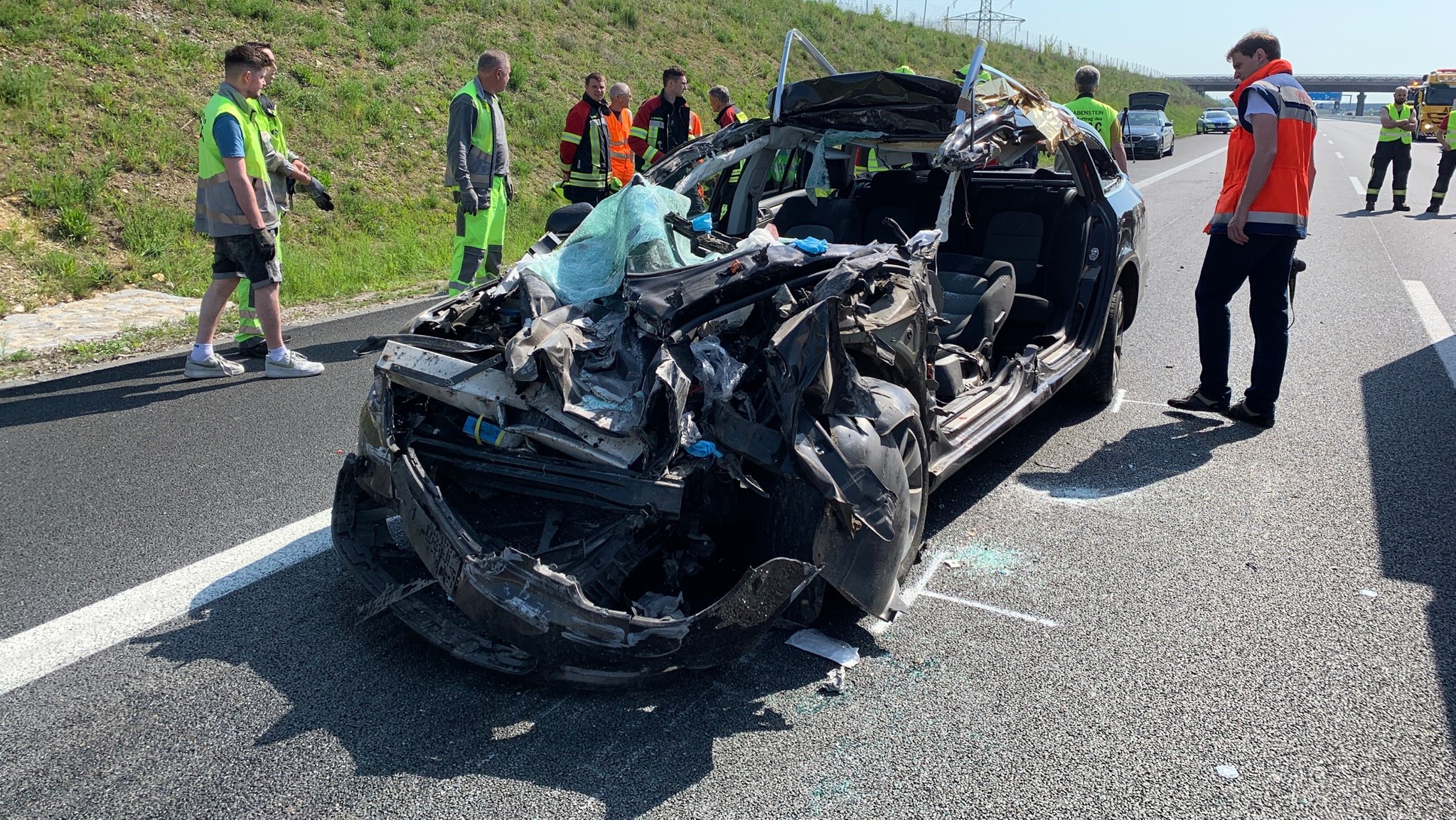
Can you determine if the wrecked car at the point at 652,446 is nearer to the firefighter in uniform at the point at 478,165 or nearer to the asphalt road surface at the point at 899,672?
the asphalt road surface at the point at 899,672

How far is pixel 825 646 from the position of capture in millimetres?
3135

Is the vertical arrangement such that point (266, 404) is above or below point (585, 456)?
below

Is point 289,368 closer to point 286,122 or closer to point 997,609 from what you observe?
point 997,609

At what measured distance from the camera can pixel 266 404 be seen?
5.68m

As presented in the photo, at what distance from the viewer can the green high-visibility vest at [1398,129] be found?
1466 centimetres

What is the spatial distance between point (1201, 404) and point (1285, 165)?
1364 mm

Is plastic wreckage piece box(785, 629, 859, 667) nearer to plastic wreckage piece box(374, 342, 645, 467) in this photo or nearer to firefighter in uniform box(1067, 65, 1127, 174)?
plastic wreckage piece box(374, 342, 645, 467)

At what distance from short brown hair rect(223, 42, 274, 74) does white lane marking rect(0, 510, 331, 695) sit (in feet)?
11.6

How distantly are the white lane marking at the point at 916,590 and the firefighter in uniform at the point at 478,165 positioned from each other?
4.69 m

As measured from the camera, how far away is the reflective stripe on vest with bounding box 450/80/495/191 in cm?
746

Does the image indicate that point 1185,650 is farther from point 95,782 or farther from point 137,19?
point 137,19

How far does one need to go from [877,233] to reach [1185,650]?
3.02m

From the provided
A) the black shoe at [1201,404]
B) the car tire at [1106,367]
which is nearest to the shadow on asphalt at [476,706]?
the car tire at [1106,367]

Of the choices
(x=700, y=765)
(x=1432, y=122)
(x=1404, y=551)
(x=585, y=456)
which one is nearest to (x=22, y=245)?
(x=585, y=456)
